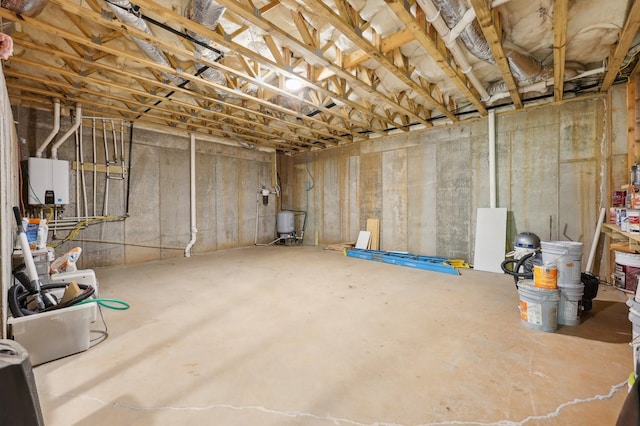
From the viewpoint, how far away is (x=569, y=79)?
347 cm

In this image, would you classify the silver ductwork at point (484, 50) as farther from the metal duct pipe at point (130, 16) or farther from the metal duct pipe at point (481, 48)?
the metal duct pipe at point (130, 16)

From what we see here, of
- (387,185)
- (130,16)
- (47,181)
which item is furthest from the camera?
(387,185)

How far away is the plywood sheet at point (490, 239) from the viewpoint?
4352mm

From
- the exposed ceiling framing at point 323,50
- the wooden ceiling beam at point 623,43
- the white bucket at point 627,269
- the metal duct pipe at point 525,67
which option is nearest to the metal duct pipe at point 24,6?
the exposed ceiling framing at point 323,50

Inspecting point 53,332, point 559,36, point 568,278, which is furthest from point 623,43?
point 53,332

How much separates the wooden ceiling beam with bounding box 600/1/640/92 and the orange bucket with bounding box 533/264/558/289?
208cm

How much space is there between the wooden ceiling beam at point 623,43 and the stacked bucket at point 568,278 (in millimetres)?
1853

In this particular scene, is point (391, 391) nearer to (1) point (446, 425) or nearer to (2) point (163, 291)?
(1) point (446, 425)

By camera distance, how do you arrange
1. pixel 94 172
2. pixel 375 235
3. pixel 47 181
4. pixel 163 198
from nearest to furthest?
pixel 47 181 < pixel 94 172 < pixel 163 198 < pixel 375 235

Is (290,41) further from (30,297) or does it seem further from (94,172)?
(94,172)

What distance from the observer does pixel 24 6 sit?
211cm

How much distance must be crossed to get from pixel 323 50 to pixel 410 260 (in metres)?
3.57

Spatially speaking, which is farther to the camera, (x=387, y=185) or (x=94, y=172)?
(x=387, y=185)

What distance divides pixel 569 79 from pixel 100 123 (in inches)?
289
